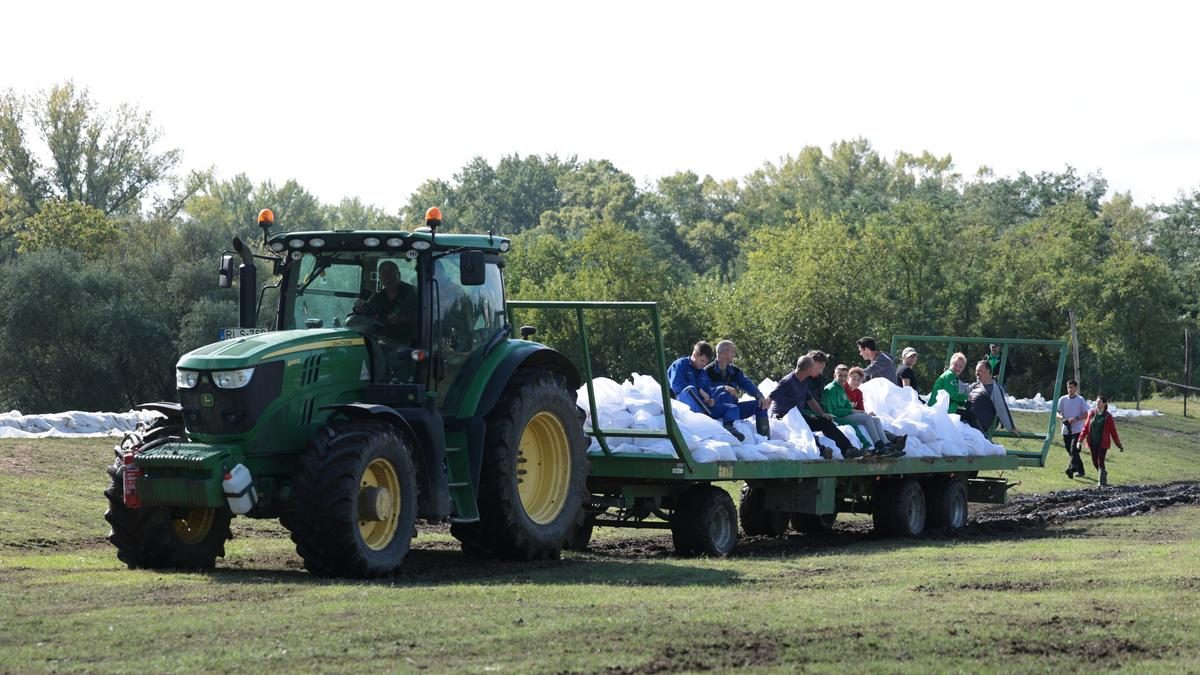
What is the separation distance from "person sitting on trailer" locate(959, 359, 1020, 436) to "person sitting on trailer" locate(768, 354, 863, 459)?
4.10 metres

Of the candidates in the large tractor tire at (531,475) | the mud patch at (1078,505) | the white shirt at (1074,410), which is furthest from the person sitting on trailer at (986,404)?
the white shirt at (1074,410)

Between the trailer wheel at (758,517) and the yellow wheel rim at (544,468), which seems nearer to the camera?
the yellow wheel rim at (544,468)

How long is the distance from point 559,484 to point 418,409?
1952 mm

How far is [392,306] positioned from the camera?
13289 millimetres

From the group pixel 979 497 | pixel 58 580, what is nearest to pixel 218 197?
pixel 979 497

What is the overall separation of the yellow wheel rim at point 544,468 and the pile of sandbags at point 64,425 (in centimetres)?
1148

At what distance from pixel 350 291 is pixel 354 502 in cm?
231

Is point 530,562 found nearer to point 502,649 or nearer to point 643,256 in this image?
point 502,649

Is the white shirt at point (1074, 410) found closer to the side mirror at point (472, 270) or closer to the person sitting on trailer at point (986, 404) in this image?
the person sitting on trailer at point (986, 404)

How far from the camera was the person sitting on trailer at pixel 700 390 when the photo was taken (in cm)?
1623

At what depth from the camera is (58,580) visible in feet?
39.7

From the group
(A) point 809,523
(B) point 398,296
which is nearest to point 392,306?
(B) point 398,296

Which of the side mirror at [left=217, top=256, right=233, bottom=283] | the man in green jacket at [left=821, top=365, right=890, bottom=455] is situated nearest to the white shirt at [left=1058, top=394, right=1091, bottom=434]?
the man in green jacket at [left=821, top=365, right=890, bottom=455]

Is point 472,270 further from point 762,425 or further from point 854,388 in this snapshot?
point 854,388
